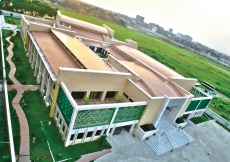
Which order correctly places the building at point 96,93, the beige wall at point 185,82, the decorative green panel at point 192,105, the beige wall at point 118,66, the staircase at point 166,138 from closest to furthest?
the building at point 96,93, the staircase at point 166,138, the beige wall at point 118,66, the decorative green panel at point 192,105, the beige wall at point 185,82

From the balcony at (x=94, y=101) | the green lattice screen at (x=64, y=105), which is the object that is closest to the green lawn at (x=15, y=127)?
the green lattice screen at (x=64, y=105)

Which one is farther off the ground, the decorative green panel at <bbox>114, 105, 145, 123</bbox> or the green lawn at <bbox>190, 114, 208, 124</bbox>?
the decorative green panel at <bbox>114, 105, 145, 123</bbox>

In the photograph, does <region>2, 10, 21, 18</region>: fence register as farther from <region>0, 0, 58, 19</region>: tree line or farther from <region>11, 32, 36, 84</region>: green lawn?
<region>11, 32, 36, 84</region>: green lawn

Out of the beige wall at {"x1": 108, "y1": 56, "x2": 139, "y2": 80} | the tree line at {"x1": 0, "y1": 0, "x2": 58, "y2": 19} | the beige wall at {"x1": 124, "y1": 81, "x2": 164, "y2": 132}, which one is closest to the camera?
the beige wall at {"x1": 124, "y1": 81, "x2": 164, "y2": 132}

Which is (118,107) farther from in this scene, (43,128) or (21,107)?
(21,107)

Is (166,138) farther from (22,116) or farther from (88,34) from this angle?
(88,34)

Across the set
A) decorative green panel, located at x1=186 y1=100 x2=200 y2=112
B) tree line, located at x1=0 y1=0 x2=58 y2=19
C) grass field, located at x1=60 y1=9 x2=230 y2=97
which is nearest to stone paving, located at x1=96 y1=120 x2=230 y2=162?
decorative green panel, located at x1=186 y1=100 x2=200 y2=112

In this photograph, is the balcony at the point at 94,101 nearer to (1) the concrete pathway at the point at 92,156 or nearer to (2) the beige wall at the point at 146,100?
(2) the beige wall at the point at 146,100
